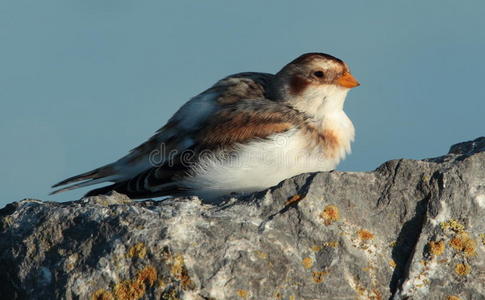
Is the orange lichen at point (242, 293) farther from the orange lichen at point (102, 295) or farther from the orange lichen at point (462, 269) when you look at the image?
the orange lichen at point (462, 269)

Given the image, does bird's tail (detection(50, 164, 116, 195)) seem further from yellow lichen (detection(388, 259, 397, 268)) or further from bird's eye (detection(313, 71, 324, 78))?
yellow lichen (detection(388, 259, 397, 268))

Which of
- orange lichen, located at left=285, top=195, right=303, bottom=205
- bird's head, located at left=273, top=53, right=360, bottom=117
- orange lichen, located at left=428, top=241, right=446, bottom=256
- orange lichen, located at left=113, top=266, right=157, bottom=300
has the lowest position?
orange lichen, located at left=428, top=241, right=446, bottom=256

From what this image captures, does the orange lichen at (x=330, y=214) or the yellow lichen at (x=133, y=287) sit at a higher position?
the yellow lichen at (x=133, y=287)

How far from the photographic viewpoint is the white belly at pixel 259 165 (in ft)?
21.7

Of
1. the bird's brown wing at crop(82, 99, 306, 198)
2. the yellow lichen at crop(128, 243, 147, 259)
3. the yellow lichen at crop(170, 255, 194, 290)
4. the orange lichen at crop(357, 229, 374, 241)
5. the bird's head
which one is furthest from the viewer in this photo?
the bird's head

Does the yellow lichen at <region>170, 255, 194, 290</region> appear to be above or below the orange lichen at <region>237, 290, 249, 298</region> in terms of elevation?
above

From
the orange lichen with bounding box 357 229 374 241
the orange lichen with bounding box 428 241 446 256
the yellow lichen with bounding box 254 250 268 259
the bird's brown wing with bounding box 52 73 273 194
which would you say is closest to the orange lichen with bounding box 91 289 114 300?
the yellow lichen with bounding box 254 250 268 259

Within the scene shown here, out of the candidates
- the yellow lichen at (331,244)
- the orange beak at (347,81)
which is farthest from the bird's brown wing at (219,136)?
the yellow lichen at (331,244)

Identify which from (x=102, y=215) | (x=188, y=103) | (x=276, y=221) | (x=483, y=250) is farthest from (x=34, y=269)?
(x=188, y=103)

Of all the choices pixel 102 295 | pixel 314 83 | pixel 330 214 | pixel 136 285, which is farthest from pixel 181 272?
pixel 314 83

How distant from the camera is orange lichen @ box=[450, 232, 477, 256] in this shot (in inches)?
182

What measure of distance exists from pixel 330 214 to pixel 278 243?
0.41 metres

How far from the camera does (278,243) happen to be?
14.4 ft

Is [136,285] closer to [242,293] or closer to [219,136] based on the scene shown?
[242,293]
